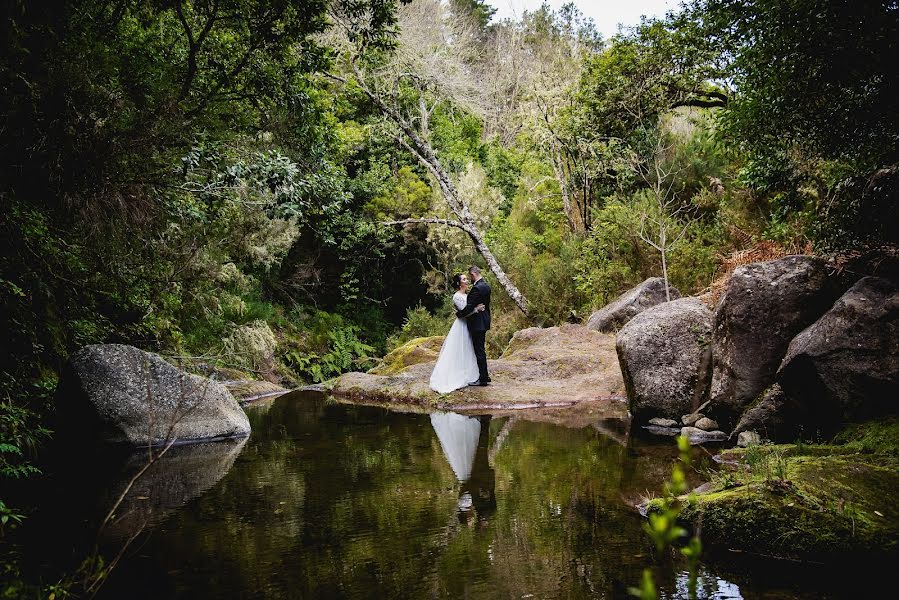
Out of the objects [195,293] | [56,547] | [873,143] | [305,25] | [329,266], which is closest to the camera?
[56,547]

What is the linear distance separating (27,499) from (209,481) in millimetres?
1856

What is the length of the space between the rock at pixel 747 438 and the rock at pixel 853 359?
65cm

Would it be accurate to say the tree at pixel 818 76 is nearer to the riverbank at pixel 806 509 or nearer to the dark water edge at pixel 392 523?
the riverbank at pixel 806 509

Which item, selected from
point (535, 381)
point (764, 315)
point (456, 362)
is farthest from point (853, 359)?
point (456, 362)

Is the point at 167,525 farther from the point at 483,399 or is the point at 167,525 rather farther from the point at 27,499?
the point at 483,399

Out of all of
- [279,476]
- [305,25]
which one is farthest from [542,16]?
[279,476]

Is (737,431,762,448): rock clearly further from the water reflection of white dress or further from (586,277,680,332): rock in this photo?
(586,277,680,332): rock

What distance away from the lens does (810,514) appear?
5.00 m

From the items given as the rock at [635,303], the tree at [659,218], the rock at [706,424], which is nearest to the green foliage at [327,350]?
the rock at [635,303]

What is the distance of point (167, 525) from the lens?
6.10 metres

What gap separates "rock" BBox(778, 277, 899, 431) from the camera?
6.92 m

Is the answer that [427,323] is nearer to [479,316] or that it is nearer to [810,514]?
[479,316]

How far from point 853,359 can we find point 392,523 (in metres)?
5.16

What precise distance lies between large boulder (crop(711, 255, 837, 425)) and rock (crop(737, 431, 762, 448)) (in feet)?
2.44
